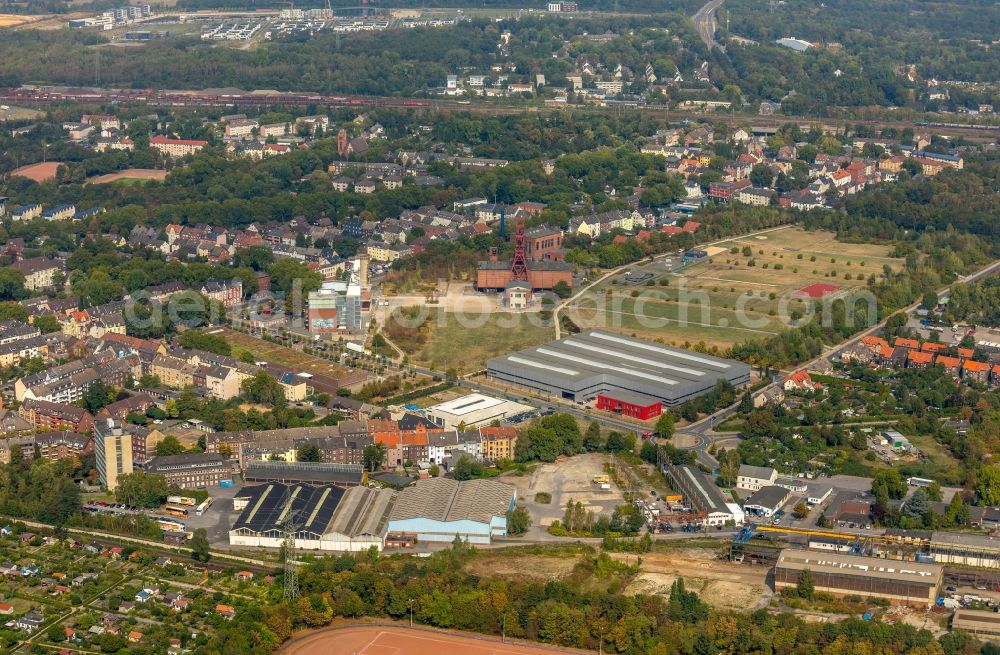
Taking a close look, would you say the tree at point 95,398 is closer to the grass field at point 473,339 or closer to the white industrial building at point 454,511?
the grass field at point 473,339

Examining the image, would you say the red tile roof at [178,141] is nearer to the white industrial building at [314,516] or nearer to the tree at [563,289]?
the tree at [563,289]

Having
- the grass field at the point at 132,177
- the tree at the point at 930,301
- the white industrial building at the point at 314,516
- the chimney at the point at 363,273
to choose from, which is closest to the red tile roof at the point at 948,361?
the tree at the point at 930,301

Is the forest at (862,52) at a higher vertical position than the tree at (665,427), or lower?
higher

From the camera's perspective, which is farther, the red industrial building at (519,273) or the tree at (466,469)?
the red industrial building at (519,273)

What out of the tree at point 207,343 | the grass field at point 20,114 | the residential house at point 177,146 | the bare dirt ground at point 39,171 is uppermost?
the grass field at point 20,114

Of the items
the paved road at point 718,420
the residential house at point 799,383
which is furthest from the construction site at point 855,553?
the residential house at point 799,383

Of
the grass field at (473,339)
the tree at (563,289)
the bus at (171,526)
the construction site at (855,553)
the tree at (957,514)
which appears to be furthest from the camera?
the tree at (563,289)

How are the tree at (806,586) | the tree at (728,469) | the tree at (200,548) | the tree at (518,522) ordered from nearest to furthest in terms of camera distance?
the tree at (806,586), the tree at (200,548), the tree at (518,522), the tree at (728,469)
